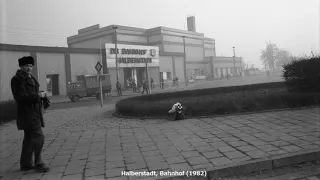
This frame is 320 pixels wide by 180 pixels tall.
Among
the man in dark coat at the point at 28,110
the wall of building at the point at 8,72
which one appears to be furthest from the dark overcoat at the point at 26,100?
the wall of building at the point at 8,72

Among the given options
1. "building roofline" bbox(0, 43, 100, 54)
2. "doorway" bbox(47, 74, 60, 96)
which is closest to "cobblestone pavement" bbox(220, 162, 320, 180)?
"building roofline" bbox(0, 43, 100, 54)

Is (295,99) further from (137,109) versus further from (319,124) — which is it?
(137,109)

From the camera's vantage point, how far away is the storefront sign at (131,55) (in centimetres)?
3359

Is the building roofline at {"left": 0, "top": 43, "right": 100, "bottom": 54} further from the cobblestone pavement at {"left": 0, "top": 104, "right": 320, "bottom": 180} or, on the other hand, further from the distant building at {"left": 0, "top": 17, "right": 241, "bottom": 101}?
the cobblestone pavement at {"left": 0, "top": 104, "right": 320, "bottom": 180}

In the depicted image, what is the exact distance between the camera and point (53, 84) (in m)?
28.8

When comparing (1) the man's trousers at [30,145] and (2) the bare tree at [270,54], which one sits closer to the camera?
(1) the man's trousers at [30,145]

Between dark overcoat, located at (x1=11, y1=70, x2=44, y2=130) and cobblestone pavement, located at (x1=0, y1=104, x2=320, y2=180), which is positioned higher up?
dark overcoat, located at (x1=11, y1=70, x2=44, y2=130)

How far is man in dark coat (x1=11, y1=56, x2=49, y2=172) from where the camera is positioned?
378 cm

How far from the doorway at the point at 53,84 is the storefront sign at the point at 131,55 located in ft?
23.8

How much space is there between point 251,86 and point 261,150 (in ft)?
33.8

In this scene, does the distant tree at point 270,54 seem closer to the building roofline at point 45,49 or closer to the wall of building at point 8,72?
the building roofline at point 45,49

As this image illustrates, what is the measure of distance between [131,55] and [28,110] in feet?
109

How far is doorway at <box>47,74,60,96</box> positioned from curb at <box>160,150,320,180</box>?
2804 cm

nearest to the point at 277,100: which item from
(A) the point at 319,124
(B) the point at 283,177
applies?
(A) the point at 319,124
